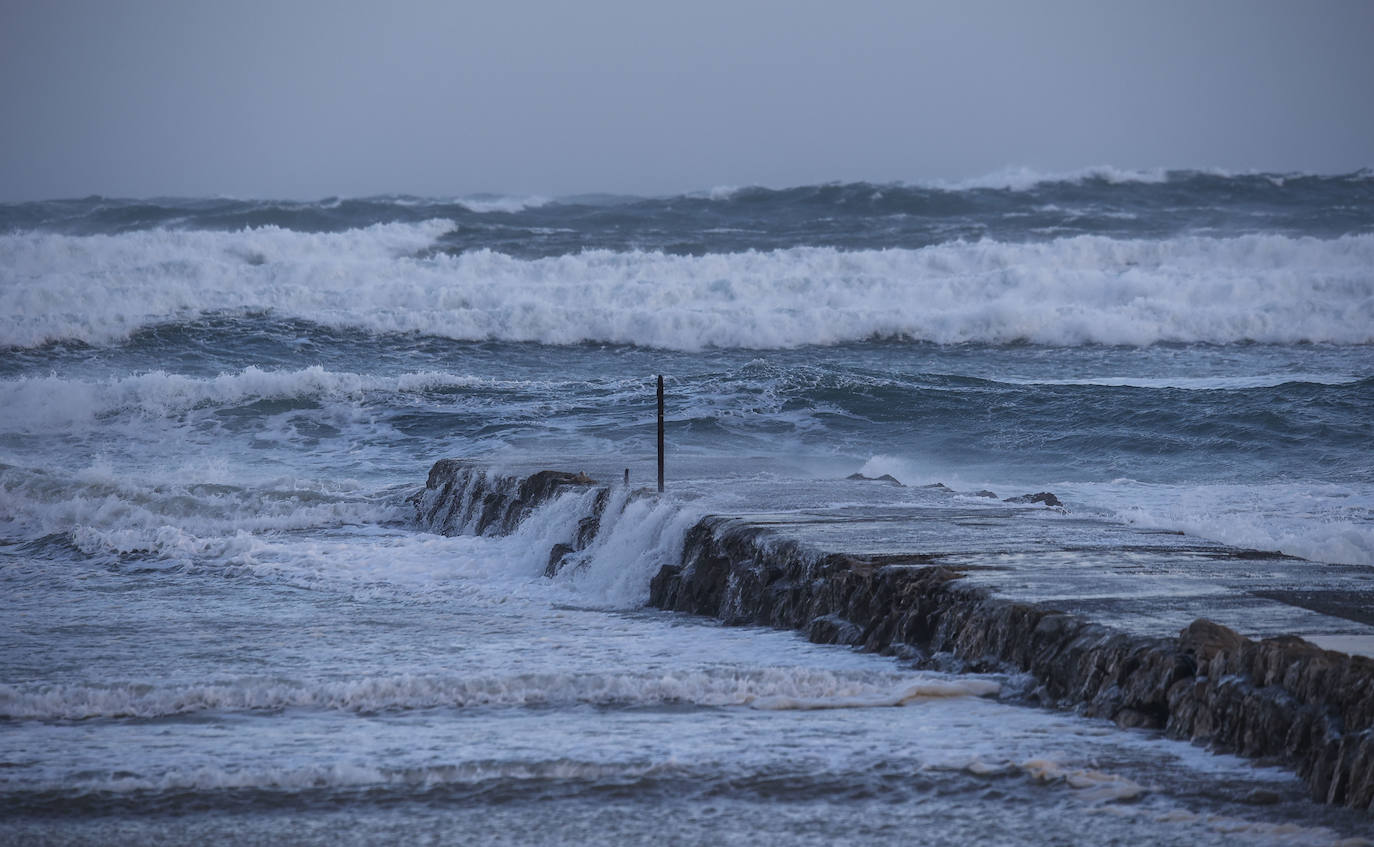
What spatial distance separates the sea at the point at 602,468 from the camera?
4.77 meters

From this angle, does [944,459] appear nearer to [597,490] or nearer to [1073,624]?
[597,490]

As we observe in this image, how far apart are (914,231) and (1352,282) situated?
10.4 meters

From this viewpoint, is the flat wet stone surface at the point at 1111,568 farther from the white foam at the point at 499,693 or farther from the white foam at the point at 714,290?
the white foam at the point at 714,290

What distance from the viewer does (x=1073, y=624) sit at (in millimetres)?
5742

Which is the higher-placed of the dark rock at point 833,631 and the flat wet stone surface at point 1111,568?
the flat wet stone surface at point 1111,568

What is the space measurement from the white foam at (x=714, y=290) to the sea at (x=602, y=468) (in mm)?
111

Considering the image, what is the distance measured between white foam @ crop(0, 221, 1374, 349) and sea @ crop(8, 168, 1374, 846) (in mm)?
111

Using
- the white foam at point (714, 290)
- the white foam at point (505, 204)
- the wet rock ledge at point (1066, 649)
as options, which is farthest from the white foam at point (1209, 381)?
the white foam at point (505, 204)

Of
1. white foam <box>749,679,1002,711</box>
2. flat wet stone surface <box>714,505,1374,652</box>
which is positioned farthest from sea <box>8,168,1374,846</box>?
flat wet stone surface <box>714,505,1374,652</box>

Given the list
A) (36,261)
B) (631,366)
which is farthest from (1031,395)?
(36,261)

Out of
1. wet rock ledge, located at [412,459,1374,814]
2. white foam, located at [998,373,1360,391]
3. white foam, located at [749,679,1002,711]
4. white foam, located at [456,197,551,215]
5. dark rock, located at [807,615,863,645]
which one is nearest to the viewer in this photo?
wet rock ledge, located at [412,459,1374,814]

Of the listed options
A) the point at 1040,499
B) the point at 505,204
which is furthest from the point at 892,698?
the point at 505,204

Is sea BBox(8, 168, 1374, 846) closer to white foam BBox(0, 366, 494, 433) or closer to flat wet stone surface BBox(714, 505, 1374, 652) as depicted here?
white foam BBox(0, 366, 494, 433)

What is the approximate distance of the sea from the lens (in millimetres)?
4773
